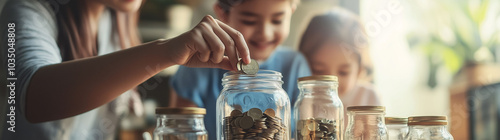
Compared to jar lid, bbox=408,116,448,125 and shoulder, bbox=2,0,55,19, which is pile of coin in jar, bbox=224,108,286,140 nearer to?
Result: jar lid, bbox=408,116,448,125

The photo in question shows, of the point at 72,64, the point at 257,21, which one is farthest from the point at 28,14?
the point at 257,21

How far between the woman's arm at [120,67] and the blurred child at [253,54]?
37 centimetres

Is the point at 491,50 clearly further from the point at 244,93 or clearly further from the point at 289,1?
the point at 244,93

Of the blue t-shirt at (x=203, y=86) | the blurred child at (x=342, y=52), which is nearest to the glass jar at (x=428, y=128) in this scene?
the blue t-shirt at (x=203, y=86)

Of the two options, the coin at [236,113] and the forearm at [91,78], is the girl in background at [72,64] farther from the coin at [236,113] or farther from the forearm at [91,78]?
the coin at [236,113]

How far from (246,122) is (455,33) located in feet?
4.97

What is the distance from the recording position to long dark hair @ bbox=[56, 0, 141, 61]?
1.48 metres

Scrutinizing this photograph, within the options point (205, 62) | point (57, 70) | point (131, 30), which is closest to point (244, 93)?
point (205, 62)

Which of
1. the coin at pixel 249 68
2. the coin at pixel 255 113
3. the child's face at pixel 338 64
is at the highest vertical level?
the child's face at pixel 338 64

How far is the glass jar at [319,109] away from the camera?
0.90 meters

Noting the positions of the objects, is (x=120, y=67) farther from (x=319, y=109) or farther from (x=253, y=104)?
(x=319, y=109)

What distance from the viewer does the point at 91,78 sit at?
1081mm

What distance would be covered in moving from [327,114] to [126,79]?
1.52 feet

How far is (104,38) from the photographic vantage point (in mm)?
1558
